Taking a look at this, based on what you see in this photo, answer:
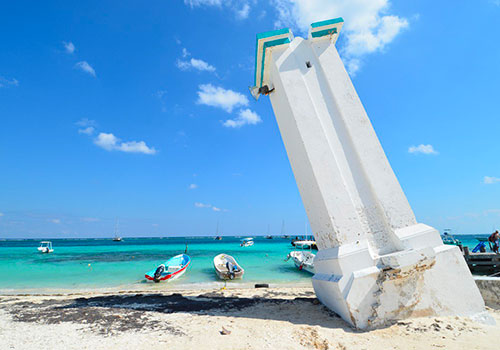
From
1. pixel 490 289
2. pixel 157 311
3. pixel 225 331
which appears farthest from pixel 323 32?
pixel 157 311

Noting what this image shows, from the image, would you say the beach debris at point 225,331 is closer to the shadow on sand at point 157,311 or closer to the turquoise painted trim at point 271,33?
the shadow on sand at point 157,311

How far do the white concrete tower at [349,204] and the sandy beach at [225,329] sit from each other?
13.4 inches

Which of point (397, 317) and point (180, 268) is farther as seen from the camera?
point (180, 268)

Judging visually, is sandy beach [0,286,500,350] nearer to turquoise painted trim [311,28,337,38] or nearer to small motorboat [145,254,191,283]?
turquoise painted trim [311,28,337,38]

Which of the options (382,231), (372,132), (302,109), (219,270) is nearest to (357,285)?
(382,231)

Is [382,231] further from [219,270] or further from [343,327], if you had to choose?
[219,270]

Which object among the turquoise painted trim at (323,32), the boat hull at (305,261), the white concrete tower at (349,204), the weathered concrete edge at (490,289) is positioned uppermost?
the turquoise painted trim at (323,32)

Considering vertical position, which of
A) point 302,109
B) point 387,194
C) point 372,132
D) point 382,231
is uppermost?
point 302,109

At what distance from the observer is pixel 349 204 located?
5398 millimetres

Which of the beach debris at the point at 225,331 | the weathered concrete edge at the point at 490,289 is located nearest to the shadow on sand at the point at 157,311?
the beach debris at the point at 225,331

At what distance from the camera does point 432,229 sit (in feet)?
17.1

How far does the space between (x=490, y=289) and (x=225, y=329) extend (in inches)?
244

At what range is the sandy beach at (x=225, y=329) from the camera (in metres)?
4.20

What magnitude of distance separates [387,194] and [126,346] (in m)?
5.68
